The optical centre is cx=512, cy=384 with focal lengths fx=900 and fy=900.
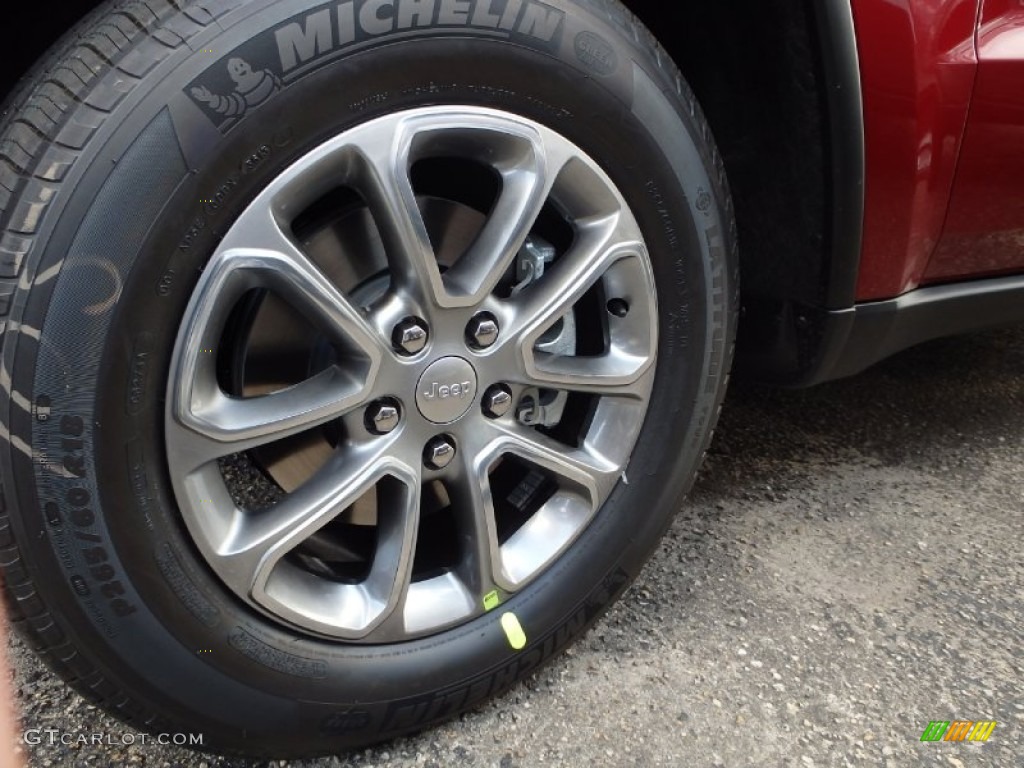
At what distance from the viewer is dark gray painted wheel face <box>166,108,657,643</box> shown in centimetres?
101

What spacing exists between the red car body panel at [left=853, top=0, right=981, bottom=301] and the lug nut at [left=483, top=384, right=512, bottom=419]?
0.65 m

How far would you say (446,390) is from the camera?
1.15 metres

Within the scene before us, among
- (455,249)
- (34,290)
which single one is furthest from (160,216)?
(455,249)

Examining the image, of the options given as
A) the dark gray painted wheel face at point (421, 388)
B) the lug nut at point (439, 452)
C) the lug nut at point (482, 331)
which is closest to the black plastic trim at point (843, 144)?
the dark gray painted wheel face at point (421, 388)

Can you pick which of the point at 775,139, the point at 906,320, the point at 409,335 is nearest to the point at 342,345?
the point at 409,335

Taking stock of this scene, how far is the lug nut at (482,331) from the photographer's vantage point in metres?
1.16

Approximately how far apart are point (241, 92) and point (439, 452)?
504 mm

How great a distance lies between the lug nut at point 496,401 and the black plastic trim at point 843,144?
0.60m

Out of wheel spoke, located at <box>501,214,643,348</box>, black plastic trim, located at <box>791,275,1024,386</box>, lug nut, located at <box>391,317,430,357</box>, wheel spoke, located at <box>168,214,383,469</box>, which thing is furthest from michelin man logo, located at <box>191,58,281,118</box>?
black plastic trim, located at <box>791,275,1024,386</box>

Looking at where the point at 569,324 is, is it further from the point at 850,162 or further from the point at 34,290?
the point at 34,290

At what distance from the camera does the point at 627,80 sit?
1.16m

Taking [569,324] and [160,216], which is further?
[569,324]

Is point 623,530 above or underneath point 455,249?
underneath

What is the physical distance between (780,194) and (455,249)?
0.56m
